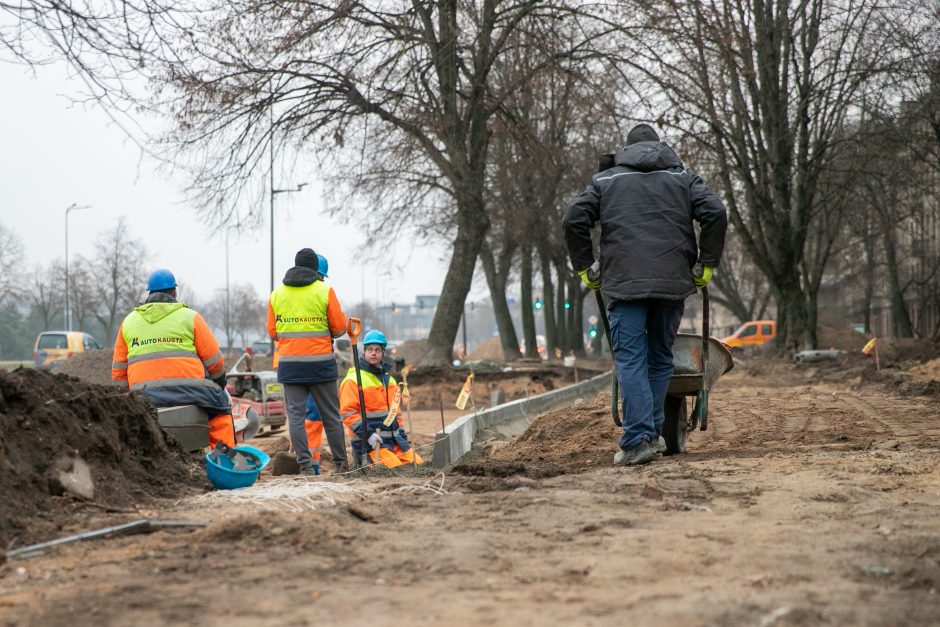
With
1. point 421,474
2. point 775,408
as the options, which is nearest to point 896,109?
point 775,408

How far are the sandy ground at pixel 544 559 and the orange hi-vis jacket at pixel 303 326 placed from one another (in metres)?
2.95

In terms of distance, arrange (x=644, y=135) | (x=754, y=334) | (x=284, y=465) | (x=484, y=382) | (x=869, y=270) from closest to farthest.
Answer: (x=644, y=135)
(x=284, y=465)
(x=484, y=382)
(x=869, y=270)
(x=754, y=334)

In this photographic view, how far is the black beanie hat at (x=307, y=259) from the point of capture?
31.2 feet

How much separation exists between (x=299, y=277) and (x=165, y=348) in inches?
66.7

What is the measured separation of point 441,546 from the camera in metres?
4.30

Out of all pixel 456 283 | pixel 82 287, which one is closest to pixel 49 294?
pixel 82 287

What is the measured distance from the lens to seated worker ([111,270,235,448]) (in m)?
7.84

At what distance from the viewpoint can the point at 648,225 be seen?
24.2 feet

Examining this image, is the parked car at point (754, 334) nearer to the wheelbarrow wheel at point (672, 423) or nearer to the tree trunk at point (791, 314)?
the tree trunk at point (791, 314)

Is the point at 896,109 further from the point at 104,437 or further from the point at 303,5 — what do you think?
the point at 104,437

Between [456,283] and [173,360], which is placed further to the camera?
[456,283]

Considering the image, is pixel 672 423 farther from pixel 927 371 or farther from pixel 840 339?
pixel 840 339

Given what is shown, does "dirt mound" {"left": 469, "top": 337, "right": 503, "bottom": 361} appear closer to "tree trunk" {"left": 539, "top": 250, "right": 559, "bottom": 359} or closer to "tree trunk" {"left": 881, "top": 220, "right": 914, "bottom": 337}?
"tree trunk" {"left": 539, "top": 250, "right": 559, "bottom": 359}

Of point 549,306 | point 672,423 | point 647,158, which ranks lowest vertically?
point 672,423
